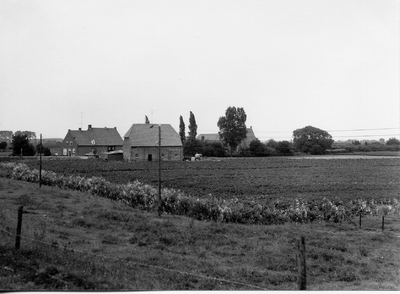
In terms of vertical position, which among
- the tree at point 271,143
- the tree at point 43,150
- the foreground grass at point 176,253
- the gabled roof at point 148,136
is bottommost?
the foreground grass at point 176,253

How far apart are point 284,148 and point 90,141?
179 feet

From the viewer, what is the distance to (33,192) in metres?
21.8

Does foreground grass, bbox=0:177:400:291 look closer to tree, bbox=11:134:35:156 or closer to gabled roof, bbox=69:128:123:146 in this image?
tree, bbox=11:134:35:156

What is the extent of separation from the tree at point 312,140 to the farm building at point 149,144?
37.4 metres

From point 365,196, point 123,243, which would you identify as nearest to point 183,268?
point 123,243

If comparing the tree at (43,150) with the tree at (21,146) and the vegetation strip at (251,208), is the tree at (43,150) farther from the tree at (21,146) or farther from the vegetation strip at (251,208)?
the vegetation strip at (251,208)

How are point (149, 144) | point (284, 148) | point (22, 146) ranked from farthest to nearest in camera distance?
1. point (149, 144)
2. point (284, 148)
3. point (22, 146)

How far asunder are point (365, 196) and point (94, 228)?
58.9 ft

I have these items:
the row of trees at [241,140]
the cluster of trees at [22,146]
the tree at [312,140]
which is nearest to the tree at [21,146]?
the cluster of trees at [22,146]

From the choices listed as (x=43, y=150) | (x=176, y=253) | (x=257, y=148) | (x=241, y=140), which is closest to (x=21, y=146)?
(x=176, y=253)

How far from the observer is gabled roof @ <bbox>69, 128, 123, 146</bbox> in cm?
7656

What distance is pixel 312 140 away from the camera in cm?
2611

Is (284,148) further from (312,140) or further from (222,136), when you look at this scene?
(222,136)

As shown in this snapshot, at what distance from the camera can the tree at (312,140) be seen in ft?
78.6
